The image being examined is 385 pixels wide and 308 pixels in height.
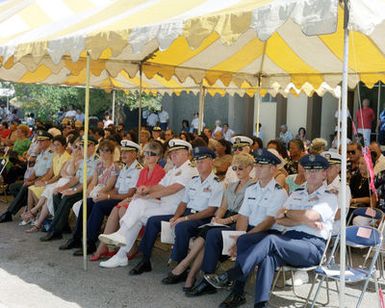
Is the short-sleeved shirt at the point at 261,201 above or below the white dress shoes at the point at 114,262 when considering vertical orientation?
above

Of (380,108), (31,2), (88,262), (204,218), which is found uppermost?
(31,2)

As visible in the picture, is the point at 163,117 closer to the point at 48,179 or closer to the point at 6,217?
the point at 48,179

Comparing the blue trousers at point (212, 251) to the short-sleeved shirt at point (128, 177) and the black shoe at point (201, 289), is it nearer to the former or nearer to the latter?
the black shoe at point (201, 289)

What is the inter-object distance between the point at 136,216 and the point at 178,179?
1.99 feet

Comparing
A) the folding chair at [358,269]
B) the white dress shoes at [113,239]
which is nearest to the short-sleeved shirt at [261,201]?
the folding chair at [358,269]

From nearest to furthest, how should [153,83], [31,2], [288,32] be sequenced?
1. [288,32]
2. [31,2]
3. [153,83]

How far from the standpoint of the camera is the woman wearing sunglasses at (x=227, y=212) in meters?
5.46

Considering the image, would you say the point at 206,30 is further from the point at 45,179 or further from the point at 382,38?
the point at 45,179

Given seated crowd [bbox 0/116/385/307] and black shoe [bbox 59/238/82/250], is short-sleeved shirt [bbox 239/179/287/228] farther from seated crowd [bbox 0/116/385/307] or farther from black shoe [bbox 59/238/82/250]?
black shoe [bbox 59/238/82/250]

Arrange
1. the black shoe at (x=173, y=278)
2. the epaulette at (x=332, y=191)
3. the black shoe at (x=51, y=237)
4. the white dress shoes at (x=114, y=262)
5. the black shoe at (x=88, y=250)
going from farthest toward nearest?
the black shoe at (x=51, y=237), the black shoe at (x=88, y=250), the white dress shoes at (x=114, y=262), the black shoe at (x=173, y=278), the epaulette at (x=332, y=191)

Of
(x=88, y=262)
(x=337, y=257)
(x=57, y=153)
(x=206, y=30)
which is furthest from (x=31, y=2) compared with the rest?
(x=337, y=257)

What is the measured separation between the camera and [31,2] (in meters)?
8.80

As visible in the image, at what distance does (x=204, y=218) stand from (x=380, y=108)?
12.4 metres

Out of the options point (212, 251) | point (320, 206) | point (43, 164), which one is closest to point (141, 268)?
point (212, 251)
